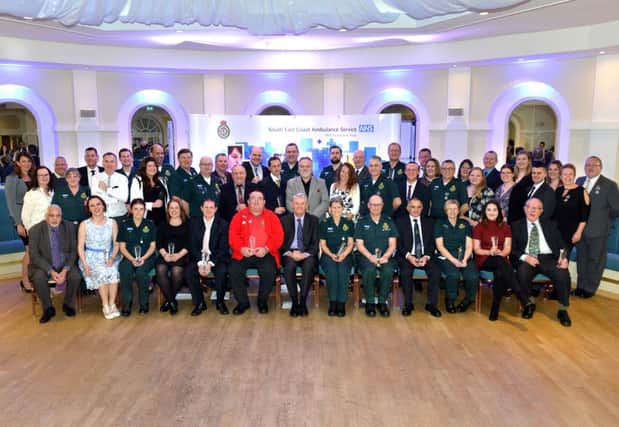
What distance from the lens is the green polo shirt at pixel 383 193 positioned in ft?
18.3

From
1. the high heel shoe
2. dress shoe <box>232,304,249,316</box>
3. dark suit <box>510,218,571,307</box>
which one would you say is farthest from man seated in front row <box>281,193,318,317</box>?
the high heel shoe

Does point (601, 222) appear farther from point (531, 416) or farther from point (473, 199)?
point (531, 416)

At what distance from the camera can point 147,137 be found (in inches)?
418

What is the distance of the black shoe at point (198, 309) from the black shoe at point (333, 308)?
129cm

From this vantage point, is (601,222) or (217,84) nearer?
(601,222)

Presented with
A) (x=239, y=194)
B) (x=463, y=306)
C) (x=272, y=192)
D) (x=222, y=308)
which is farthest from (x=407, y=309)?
(x=239, y=194)

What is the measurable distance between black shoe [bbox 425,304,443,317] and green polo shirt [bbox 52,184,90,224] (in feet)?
12.5

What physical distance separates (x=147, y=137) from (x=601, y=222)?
8657 millimetres

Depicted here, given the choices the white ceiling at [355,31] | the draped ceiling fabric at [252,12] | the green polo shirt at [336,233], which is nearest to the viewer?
the draped ceiling fabric at [252,12]

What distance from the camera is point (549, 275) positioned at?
15.9 ft

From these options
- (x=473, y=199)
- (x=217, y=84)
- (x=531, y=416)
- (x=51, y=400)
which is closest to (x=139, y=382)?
(x=51, y=400)

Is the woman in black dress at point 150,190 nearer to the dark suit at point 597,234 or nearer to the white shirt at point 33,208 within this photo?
the white shirt at point 33,208

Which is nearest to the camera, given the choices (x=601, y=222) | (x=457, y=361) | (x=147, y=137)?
(x=457, y=361)

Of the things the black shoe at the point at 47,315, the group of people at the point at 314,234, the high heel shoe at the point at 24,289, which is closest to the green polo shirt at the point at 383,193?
the group of people at the point at 314,234
